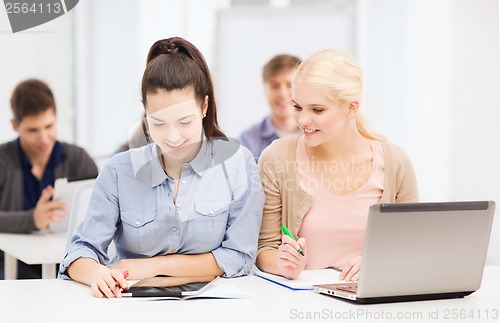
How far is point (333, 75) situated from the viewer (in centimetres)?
209

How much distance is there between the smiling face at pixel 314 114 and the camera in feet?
6.73

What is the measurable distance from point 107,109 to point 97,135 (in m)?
0.22

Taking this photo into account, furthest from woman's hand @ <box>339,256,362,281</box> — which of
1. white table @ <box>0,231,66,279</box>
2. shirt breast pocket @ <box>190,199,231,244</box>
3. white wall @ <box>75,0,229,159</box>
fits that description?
white wall @ <box>75,0,229,159</box>

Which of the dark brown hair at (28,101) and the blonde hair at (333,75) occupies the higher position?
the blonde hair at (333,75)

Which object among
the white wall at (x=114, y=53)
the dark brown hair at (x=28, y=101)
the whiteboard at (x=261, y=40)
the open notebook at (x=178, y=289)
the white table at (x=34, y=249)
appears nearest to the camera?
the open notebook at (x=178, y=289)

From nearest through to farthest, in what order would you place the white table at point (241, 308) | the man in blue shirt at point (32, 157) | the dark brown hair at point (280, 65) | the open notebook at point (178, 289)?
1. the white table at point (241, 308)
2. the open notebook at point (178, 289)
3. the man in blue shirt at point (32, 157)
4. the dark brown hair at point (280, 65)

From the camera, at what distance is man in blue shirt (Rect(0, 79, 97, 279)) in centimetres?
355

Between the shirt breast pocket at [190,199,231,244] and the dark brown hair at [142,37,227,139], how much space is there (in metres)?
0.20

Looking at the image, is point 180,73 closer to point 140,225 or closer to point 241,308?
point 140,225

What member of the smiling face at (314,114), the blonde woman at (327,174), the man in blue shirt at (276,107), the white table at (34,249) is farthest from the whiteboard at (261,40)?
the smiling face at (314,114)

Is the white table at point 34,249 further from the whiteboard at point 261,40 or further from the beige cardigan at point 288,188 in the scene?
the whiteboard at point 261,40

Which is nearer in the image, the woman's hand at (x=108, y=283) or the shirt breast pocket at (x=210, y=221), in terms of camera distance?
the woman's hand at (x=108, y=283)

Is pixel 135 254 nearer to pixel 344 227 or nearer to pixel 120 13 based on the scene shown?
pixel 344 227

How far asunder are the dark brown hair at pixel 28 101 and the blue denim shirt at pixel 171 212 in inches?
70.8
